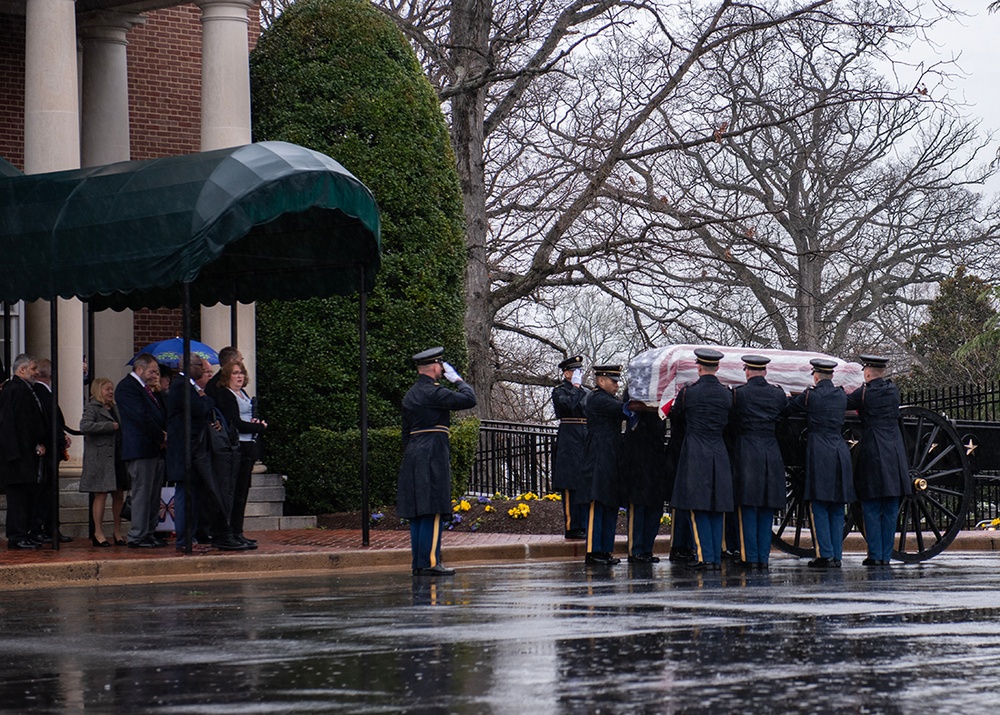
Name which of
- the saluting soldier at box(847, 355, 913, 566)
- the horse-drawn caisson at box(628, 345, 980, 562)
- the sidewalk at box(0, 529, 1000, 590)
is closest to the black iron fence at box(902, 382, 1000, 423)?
Result: the sidewalk at box(0, 529, 1000, 590)

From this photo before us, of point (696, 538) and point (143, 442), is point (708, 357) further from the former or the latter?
point (143, 442)

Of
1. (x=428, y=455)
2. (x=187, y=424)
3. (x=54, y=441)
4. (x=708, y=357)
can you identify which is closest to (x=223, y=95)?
(x=54, y=441)

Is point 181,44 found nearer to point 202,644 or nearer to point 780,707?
point 202,644

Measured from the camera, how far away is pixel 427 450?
12.2m

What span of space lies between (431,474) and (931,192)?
29.8 meters

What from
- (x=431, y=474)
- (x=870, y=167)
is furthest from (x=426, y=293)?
(x=870, y=167)

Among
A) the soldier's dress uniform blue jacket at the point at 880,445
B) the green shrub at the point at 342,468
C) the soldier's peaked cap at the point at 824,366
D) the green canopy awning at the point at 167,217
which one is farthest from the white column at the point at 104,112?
the soldier's dress uniform blue jacket at the point at 880,445

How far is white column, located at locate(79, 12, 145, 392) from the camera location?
19.9m

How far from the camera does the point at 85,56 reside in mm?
19984

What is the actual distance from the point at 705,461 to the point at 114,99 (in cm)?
1091

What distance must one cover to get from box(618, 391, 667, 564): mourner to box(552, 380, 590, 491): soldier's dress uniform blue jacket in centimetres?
198

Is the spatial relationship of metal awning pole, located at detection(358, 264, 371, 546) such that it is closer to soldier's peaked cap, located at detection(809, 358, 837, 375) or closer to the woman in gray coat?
the woman in gray coat

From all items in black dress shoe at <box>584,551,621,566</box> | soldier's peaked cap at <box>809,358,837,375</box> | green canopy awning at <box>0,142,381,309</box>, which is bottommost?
black dress shoe at <box>584,551,621,566</box>

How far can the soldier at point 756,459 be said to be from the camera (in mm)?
12992
